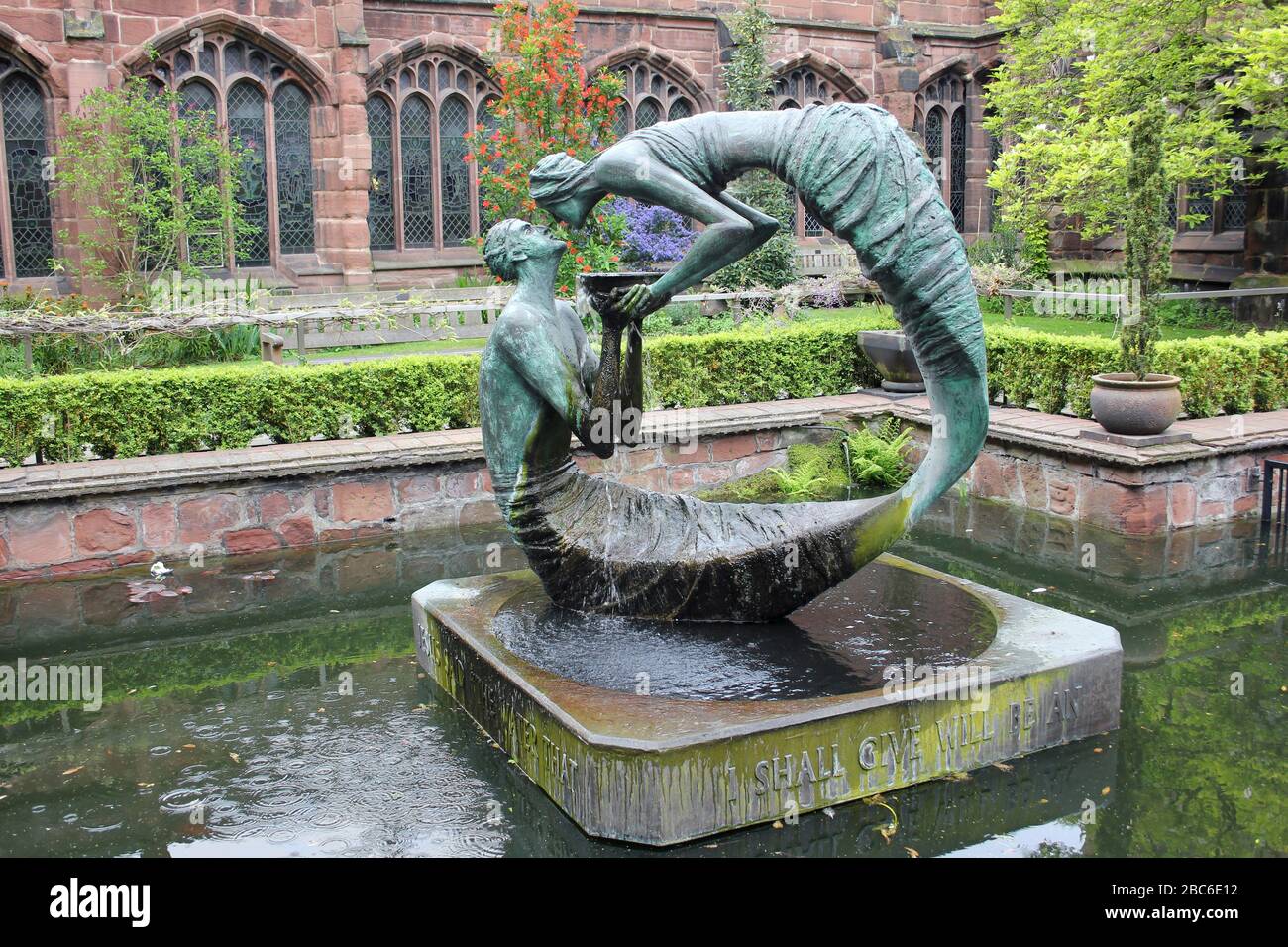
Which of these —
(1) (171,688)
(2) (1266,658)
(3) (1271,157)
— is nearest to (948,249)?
(2) (1266,658)

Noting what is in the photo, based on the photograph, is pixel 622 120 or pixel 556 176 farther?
pixel 622 120

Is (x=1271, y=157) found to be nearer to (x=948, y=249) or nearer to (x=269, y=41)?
(x=948, y=249)

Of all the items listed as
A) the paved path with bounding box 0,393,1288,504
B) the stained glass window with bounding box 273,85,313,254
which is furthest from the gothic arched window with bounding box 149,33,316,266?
the paved path with bounding box 0,393,1288,504

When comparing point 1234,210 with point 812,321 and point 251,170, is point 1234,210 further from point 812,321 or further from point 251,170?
point 251,170

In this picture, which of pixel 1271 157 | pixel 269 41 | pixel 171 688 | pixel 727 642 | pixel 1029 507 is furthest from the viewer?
pixel 269 41

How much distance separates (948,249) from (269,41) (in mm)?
15396

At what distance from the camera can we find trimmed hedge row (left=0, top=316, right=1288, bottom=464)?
30.9 feet

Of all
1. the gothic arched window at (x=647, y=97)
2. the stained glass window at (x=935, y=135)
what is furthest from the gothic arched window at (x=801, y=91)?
the stained glass window at (x=935, y=135)

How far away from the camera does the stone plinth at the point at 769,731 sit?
4449mm

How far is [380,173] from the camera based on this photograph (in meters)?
19.8

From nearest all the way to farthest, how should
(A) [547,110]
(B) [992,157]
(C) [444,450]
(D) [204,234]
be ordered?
(C) [444,450], (D) [204,234], (A) [547,110], (B) [992,157]

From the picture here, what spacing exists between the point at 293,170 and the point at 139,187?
11.0 feet

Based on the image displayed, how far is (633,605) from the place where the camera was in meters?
5.70

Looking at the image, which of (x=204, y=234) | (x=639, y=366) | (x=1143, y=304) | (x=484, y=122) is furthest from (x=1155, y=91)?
(x=204, y=234)
